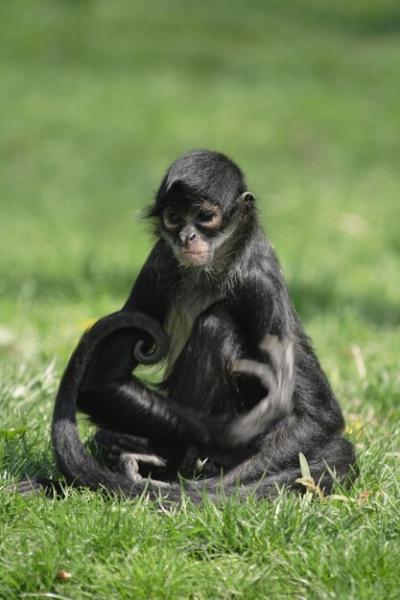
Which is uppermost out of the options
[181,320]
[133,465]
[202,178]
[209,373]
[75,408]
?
[202,178]

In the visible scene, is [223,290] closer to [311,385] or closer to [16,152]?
[311,385]

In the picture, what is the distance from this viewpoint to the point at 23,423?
17.3 feet

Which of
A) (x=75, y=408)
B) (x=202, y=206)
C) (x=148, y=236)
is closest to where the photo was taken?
(x=75, y=408)

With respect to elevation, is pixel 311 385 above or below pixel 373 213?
below

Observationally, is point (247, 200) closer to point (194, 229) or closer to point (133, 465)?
point (194, 229)

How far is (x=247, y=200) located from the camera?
487 centimetres

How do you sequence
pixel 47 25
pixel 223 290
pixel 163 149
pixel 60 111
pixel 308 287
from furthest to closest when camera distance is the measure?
pixel 47 25
pixel 60 111
pixel 163 149
pixel 308 287
pixel 223 290

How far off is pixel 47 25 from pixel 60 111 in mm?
4680

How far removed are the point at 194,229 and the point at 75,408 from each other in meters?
0.93

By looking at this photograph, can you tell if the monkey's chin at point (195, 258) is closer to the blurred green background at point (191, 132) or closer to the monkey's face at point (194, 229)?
the monkey's face at point (194, 229)

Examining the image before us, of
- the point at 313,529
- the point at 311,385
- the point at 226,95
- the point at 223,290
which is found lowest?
the point at 313,529

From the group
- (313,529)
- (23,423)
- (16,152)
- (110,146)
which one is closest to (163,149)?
(110,146)

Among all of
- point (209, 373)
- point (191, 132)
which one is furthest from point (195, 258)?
point (191, 132)

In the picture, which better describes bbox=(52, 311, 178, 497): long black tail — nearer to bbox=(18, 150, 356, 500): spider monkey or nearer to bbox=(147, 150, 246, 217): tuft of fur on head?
bbox=(18, 150, 356, 500): spider monkey
